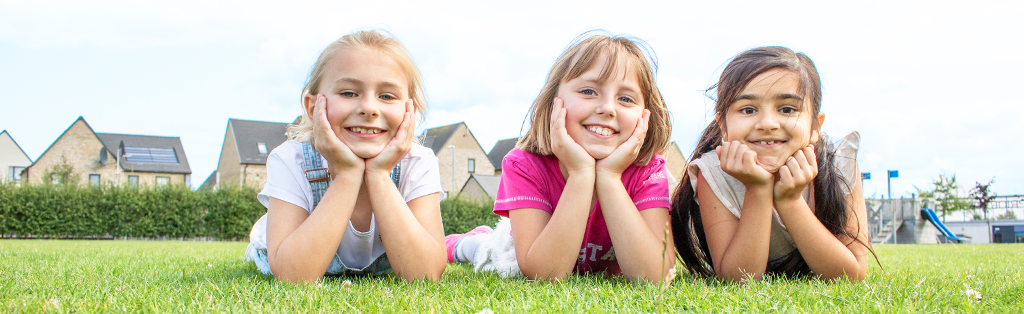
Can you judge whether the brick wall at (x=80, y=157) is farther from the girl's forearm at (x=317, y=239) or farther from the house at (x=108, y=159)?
the girl's forearm at (x=317, y=239)

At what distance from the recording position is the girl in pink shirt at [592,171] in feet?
9.72

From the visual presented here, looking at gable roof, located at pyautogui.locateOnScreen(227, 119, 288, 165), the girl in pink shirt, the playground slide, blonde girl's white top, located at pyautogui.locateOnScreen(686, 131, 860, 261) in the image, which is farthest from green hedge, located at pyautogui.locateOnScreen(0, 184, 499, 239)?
blonde girl's white top, located at pyautogui.locateOnScreen(686, 131, 860, 261)

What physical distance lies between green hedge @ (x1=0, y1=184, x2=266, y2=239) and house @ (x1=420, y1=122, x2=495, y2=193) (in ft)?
76.0

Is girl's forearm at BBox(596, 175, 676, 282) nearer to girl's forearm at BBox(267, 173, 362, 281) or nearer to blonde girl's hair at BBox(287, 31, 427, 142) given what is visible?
blonde girl's hair at BBox(287, 31, 427, 142)

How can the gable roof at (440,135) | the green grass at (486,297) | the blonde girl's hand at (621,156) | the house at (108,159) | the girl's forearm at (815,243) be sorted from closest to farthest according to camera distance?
1. the green grass at (486,297)
2. the girl's forearm at (815,243)
3. the blonde girl's hand at (621,156)
4. the house at (108,159)
5. the gable roof at (440,135)

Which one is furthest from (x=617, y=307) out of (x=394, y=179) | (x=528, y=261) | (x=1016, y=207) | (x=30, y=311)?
(x=1016, y=207)

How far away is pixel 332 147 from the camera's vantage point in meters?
2.85

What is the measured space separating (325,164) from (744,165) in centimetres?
215

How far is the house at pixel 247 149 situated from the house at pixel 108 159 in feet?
12.4

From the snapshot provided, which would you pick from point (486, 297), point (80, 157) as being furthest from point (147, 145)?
point (486, 297)

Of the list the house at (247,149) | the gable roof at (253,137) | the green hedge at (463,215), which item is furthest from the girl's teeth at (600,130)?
the gable roof at (253,137)

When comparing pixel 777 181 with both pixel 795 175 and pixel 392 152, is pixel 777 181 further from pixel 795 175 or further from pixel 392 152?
pixel 392 152

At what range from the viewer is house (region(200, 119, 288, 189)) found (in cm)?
4478

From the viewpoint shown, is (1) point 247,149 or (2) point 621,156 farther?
(1) point 247,149
